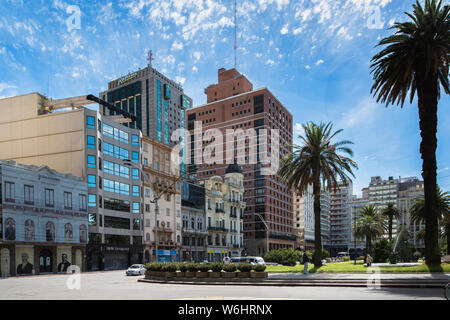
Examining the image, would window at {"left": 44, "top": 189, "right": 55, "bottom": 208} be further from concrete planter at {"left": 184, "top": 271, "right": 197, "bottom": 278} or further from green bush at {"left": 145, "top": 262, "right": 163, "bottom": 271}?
concrete planter at {"left": 184, "top": 271, "right": 197, "bottom": 278}

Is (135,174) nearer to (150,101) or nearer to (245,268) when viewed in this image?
(245,268)

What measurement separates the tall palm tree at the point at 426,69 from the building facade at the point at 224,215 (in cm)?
7131

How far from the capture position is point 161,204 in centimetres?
8325

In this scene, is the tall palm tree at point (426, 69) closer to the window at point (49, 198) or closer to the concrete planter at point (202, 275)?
the concrete planter at point (202, 275)

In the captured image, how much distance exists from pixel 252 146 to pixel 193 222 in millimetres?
49208

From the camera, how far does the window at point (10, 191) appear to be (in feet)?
169

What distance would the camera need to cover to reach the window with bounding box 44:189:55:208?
190 feet

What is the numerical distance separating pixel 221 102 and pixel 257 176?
31.4 meters

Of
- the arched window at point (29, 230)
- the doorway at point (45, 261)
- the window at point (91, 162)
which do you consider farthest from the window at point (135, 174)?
the arched window at point (29, 230)

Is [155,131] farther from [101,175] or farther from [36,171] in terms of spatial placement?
[36,171]

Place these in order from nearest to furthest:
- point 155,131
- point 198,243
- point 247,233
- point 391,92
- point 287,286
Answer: point 287,286, point 391,92, point 198,243, point 247,233, point 155,131

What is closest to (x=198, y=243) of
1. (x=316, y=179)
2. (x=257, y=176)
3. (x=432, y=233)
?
(x=257, y=176)

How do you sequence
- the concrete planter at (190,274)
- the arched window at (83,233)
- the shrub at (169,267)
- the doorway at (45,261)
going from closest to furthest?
the concrete planter at (190,274) → the shrub at (169,267) → the doorway at (45,261) → the arched window at (83,233)

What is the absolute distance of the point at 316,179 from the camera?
1501 inches
